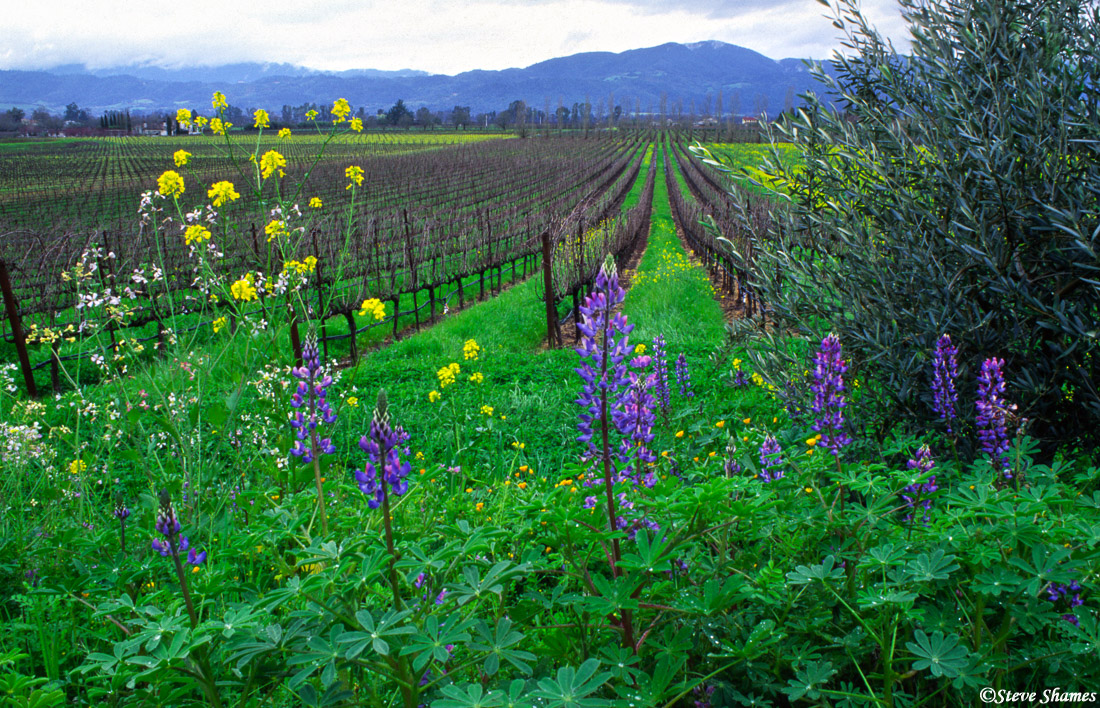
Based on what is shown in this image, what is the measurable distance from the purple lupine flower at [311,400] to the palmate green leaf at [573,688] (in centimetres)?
125

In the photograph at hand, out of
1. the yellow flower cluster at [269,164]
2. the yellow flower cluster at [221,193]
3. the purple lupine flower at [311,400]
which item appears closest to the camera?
the purple lupine flower at [311,400]

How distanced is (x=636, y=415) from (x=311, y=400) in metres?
1.18

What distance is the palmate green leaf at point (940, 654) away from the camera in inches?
56.0

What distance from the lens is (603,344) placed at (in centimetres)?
158

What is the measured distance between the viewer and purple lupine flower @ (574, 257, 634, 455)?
1.55 meters

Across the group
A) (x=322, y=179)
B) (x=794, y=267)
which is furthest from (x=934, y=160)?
(x=322, y=179)

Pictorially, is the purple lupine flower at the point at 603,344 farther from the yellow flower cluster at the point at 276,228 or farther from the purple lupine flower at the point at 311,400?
the yellow flower cluster at the point at 276,228

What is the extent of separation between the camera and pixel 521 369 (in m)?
8.34

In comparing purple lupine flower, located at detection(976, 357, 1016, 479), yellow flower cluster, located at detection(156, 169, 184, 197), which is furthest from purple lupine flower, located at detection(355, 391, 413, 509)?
yellow flower cluster, located at detection(156, 169, 184, 197)

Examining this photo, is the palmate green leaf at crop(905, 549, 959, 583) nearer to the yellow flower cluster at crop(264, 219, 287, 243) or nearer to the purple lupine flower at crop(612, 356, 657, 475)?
the purple lupine flower at crop(612, 356, 657, 475)

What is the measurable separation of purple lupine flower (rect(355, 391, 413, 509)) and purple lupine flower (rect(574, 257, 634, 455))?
48cm

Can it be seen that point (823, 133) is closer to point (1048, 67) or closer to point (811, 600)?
point (1048, 67)

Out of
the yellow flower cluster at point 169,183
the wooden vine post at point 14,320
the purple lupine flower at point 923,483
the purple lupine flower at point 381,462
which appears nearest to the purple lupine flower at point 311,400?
the purple lupine flower at point 381,462

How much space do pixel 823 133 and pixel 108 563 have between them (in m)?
4.14
